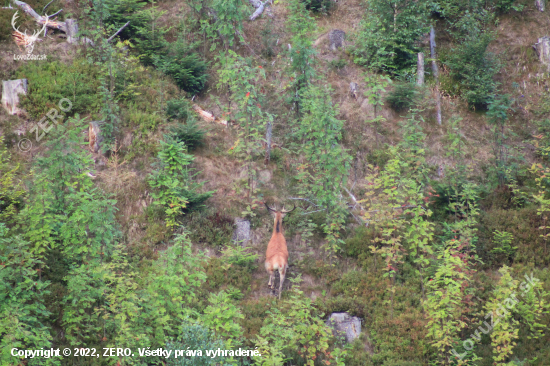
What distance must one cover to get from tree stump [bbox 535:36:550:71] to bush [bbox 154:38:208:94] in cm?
1300

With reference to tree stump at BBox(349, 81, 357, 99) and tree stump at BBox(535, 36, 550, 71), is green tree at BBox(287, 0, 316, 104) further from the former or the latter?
tree stump at BBox(535, 36, 550, 71)

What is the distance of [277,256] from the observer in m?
12.9

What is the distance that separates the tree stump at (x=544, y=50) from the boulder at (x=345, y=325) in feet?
44.7

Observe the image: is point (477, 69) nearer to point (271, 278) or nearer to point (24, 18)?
point (271, 278)

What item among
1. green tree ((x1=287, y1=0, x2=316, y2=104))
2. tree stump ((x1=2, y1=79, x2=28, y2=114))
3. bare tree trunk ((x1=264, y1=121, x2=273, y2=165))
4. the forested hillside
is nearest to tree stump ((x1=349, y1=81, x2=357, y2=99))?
the forested hillside

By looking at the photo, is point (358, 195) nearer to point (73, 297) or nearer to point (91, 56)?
point (73, 297)

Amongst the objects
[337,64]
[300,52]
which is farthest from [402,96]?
[300,52]

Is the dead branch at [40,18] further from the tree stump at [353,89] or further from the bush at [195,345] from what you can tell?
the bush at [195,345]

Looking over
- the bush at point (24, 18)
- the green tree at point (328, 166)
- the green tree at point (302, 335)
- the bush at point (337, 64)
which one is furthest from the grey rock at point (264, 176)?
the bush at point (24, 18)

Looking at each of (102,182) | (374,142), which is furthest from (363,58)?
(102,182)

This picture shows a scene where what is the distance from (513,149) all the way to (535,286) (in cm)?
674

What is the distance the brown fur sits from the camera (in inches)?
506

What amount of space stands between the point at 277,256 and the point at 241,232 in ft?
5.73

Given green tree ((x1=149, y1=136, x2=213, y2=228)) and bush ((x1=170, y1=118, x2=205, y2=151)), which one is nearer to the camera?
green tree ((x1=149, y1=136, x2=213, y2=228))
